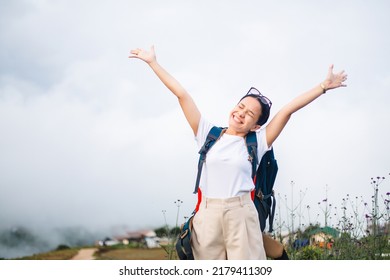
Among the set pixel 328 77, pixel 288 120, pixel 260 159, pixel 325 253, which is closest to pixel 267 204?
pixel 260 159

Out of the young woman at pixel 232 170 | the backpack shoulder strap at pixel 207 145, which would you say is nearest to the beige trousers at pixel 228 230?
the young woman at pixel 232 170

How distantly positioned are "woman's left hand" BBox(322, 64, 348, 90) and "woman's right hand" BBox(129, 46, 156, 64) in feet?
3.63

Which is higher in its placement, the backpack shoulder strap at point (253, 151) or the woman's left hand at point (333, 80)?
the woman's left hand at point (333, 80)

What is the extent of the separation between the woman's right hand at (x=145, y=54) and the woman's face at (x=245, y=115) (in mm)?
632

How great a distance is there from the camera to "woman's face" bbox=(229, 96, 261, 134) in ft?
11.8

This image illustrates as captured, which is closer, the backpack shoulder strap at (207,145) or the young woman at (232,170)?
the young woman at (232,170)

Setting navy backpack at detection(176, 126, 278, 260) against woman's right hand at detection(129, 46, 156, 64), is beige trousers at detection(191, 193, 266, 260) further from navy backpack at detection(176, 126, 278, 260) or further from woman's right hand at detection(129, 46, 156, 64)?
woman's right hand at detection(129, 46, 156, 64)

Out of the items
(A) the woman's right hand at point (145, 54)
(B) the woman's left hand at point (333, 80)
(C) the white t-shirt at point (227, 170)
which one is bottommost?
(C) the white t-shirt at point (227, 170)

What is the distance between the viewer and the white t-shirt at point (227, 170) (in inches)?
136

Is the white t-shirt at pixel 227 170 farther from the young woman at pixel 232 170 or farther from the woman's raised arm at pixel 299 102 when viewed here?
the woman's raised arm at pixel 299 102

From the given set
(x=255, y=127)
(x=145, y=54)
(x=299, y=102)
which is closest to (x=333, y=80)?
(x=299, y=102)

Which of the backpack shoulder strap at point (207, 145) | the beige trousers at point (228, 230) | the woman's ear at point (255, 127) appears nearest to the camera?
the beige trousers at point (228, 230)

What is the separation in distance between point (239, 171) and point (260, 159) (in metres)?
0.25

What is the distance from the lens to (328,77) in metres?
3.53
